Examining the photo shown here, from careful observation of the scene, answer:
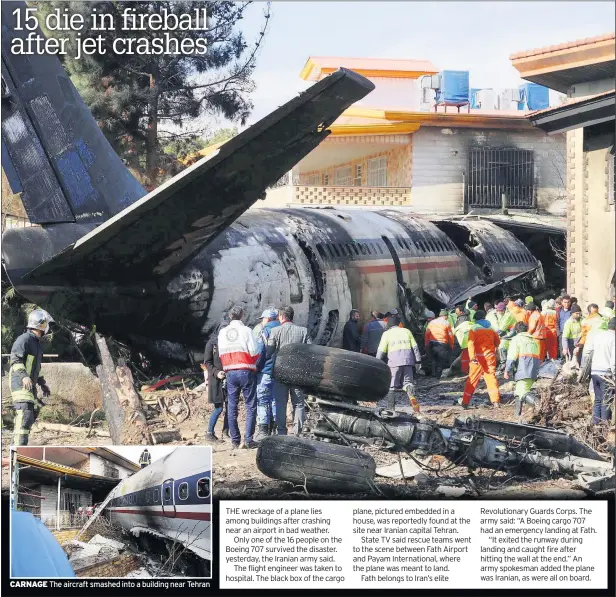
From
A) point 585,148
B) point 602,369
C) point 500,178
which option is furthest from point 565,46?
point 500,178

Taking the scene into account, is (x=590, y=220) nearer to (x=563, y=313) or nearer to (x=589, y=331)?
(x=563, y=313)

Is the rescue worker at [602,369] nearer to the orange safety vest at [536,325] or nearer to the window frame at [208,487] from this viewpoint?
the orange safety vest at [536,325]

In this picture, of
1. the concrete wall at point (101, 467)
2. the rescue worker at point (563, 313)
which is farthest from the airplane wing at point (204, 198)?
the rescue worker at point (563, 313)

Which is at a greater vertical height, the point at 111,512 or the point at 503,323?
the point at 503,323

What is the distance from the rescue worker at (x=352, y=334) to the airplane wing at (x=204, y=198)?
5463 millimetres

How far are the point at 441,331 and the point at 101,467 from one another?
10951 mm

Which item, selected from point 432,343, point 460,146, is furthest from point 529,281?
point 460,146

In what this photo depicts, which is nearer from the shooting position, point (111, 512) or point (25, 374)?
point (111, 512)

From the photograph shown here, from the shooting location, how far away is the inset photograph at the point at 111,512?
11.4 m

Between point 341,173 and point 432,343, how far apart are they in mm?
21965

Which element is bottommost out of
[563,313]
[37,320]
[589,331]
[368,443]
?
[368,443]

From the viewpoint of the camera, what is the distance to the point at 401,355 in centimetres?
1916

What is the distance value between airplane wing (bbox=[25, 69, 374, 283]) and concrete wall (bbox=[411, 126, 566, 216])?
72.7 ft

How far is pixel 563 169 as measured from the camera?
130 feet
